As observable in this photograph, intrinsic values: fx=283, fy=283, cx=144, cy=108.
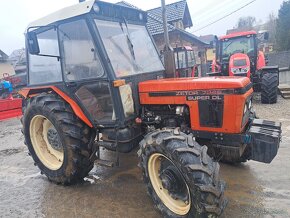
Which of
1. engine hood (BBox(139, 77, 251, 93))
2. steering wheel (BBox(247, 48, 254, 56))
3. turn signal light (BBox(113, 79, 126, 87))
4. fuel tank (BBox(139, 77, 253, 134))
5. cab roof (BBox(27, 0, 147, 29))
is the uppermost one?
cab roof (BBox(27, 0, 147, 29))

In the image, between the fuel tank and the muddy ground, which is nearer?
the fuel tank

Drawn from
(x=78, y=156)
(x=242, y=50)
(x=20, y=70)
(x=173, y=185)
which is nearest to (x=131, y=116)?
(x=78, y=156)

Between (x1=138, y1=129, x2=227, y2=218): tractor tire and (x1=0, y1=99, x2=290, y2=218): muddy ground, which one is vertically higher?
(x1=138, y1=129, x2=227, y2=218): tractor tire

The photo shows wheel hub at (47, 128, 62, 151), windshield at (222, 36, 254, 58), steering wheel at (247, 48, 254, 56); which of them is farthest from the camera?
windshield at (222, 36, 254, 58)

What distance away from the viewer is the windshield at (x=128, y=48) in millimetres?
3656

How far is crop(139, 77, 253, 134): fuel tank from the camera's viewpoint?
10.4ft

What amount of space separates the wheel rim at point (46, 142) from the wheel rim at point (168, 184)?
176cm

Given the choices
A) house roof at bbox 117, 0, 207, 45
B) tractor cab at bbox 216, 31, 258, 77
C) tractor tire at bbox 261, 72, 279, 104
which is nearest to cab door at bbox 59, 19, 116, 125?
tractor tire at bbox 261, 72, 279, 104

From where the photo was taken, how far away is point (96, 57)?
11.9ft

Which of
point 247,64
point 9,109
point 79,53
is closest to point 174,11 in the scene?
point 247,64

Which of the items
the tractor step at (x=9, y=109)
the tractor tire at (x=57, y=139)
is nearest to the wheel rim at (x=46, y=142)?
the tractor tire at (x=57, y=139)

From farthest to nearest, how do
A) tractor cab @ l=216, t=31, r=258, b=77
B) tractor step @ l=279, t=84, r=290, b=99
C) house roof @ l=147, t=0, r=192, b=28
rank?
house roof @ l=147, t=0, r=192, b=28 < tractor step @ l=279, t=84, r=290, b=99 < tractor cab @ l=216, t=31, r=258, b=77

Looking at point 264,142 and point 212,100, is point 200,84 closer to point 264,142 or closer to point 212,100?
point 212,100

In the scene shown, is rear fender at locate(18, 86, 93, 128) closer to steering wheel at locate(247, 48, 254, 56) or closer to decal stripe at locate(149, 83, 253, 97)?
decal stripe at locate(149, 83, 253, 97)
